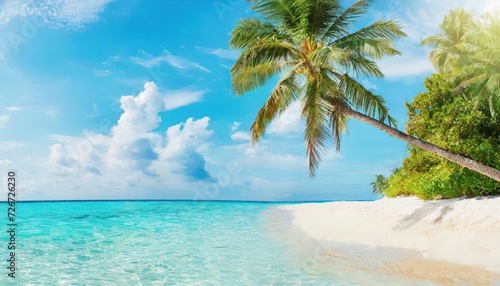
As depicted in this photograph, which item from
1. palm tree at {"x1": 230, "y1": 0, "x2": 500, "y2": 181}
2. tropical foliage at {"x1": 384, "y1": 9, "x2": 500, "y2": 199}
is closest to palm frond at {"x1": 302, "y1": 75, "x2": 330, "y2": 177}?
palm tree at {"x1": 230, "y1": 0, "x2": 500, "y2": 181}

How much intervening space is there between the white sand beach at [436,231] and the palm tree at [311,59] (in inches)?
112

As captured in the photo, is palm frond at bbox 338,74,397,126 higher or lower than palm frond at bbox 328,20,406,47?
lower

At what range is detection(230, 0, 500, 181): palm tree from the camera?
10.3 m

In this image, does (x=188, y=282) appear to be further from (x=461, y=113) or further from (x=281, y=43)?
(x=461, y=113)

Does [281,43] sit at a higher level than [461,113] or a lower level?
higher

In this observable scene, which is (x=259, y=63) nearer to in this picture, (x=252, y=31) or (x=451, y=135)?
(x=252, y=31)

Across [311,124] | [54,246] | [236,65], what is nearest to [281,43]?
[236,65]

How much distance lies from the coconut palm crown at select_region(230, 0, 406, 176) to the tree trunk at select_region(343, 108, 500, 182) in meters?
0.40

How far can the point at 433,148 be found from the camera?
980cm

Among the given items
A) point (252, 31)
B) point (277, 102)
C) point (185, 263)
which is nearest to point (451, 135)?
point (277, 102)

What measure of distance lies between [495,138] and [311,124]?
7.46 meters

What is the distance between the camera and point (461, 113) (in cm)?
1330

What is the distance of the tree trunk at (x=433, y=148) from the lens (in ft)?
30.9

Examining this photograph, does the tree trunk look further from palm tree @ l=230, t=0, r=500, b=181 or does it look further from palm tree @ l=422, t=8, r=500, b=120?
palm tree @ l=422, t=8, r=500, b=120
